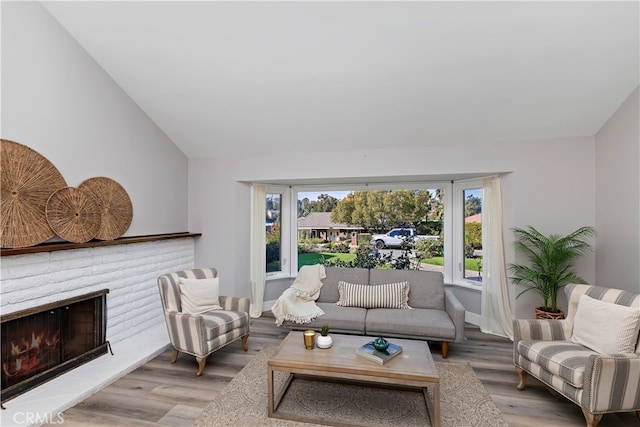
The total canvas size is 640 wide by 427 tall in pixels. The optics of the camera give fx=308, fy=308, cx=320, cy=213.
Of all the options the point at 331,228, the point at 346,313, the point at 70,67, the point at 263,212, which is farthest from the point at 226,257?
the point at 70,67

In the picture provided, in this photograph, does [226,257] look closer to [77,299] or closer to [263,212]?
[263,212]

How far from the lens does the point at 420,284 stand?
3.98 meters

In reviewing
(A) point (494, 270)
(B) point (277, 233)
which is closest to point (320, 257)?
(B) point (277, 233)

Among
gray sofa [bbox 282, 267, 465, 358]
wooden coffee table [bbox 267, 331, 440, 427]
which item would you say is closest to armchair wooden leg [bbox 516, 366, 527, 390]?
gray sofa [bbox 282, 267, 465, 358]

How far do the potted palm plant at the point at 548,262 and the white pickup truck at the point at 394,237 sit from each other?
1.33 metres

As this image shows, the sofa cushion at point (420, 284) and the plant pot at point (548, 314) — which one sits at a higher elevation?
the sofa cushion at point (420, 284)

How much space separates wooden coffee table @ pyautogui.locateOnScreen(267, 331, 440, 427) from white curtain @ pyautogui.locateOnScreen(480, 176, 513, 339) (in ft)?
6.44

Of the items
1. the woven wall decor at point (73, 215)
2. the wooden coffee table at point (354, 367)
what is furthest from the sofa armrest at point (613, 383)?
the woven wall decor at point (73, 215)

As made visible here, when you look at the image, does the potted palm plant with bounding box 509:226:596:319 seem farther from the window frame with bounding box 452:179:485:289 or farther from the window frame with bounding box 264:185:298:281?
the window frame with bounding box 264:185:298:281

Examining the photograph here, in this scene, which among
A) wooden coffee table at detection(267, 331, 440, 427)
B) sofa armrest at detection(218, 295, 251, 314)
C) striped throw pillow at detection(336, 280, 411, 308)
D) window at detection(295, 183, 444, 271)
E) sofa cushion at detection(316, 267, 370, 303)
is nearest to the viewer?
wooden coffee table at detection(267, 331, 440, 427)

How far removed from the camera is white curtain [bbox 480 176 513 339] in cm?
397

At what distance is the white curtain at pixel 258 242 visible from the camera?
16.0 feet

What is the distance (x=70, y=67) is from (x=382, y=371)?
13.1 ft

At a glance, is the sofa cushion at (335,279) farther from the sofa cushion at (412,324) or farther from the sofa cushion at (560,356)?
the sofa cushion at (560,356)
